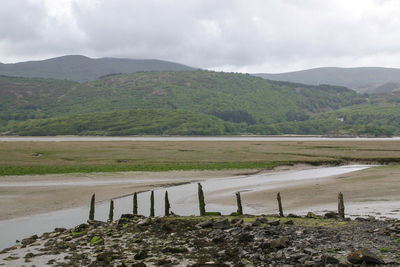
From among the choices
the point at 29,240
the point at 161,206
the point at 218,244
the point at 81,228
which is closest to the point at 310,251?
the point at 218,244

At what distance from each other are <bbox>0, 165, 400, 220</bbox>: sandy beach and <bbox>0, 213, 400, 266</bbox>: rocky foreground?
10309mm

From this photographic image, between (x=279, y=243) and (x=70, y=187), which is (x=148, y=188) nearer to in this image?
(x=70, y=187)

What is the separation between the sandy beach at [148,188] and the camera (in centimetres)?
3597

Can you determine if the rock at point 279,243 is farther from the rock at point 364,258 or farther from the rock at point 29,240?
the rock at point 29,240

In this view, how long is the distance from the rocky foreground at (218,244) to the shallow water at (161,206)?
3.33 m

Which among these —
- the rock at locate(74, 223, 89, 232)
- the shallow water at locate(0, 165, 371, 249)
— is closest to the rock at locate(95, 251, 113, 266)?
the rock at locate(74, 223, 89, 232)

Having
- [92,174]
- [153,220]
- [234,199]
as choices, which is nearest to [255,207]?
[234,199]

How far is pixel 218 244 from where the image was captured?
21.2m

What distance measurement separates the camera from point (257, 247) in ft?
65.1

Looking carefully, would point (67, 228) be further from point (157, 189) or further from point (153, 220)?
point (157, 189)

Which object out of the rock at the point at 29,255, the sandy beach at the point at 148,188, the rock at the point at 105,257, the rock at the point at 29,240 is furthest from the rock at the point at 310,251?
the rock at the point at 29,240

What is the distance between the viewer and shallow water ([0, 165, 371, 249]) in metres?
→ 28.5

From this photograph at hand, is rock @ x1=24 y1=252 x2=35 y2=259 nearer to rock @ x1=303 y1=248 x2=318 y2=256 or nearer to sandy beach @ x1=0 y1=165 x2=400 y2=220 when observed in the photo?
sandy beach @ x1=0 y1=165 x2=400 y2=220

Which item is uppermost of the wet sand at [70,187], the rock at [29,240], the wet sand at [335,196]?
the wet sand at [70,187]
